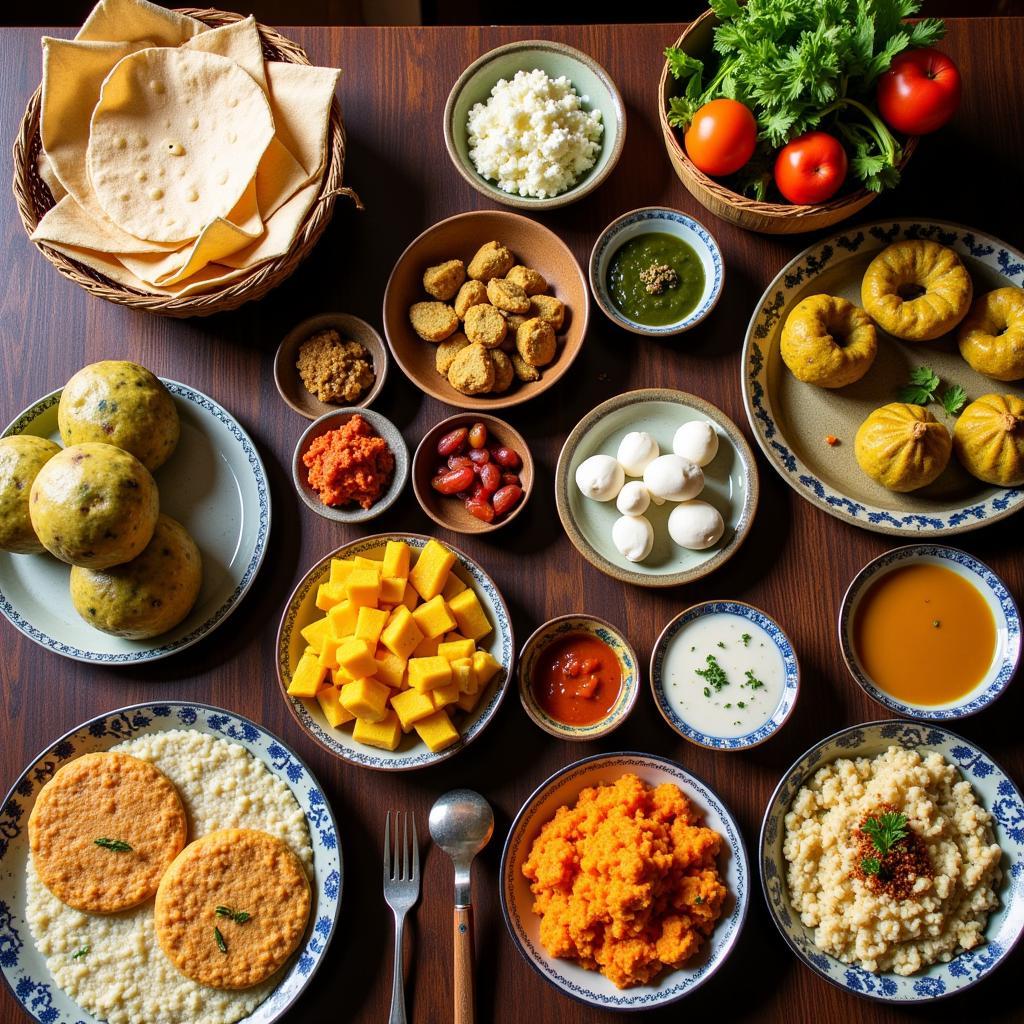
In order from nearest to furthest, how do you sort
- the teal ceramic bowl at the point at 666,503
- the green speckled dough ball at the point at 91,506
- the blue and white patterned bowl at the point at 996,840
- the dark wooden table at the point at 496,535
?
the green speckled dough ball at the point at 91,506 → the blue and white patterned bowl at the point at 996,840 → the dark wooden table at the point at 496,535 → the teal ceramic bowl at the point at 666,503

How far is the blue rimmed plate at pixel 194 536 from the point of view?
2.39 metres

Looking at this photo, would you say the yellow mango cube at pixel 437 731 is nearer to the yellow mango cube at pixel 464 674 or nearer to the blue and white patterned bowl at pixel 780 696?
the yellow mango cube at pixel 464 674

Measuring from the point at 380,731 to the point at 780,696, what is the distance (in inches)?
42.8

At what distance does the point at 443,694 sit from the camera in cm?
226

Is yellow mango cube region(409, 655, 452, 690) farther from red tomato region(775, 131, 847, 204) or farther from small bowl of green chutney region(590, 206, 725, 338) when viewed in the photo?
red tomato region(775, 131, 847, 204)

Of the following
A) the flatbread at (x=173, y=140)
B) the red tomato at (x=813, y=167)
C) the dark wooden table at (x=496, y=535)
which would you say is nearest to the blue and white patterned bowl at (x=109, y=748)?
the dark wooden table at (x=496, y=535)

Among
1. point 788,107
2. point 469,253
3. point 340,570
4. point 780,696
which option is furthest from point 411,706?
point 788,107

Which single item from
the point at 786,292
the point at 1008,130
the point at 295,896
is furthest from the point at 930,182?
the point at 295,896

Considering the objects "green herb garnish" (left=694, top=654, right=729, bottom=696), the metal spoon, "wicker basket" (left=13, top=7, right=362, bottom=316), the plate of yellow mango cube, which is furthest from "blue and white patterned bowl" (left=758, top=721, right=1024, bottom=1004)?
"wicker basket" (left=13, top=7, right=362, bottom=316)

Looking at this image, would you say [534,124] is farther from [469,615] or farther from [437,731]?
[437,731]

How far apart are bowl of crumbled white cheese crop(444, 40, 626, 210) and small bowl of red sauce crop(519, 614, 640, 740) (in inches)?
47.7

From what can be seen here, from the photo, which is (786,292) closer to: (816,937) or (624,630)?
(624,630)

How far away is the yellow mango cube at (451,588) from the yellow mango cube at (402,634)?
0.12 m

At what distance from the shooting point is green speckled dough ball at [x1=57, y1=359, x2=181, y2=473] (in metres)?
2.29
